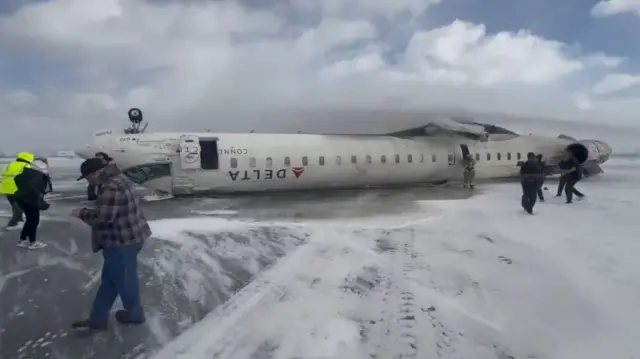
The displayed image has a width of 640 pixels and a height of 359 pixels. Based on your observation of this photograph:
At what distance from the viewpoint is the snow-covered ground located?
9.96 ft

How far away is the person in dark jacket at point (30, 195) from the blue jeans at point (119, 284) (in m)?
2.27

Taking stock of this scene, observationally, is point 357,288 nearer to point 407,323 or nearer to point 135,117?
point 407,323

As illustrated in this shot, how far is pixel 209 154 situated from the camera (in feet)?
33.9

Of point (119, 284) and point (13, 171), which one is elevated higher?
point (13, 171)

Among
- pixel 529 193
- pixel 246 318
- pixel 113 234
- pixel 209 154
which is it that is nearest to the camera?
pixel 113 234

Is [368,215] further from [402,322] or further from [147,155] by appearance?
[147,155]

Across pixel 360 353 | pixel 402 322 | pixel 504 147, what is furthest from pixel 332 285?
pixel 504 147

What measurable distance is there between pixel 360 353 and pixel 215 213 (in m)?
5.34

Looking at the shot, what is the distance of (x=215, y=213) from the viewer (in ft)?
25.7

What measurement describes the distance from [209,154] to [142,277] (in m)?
6.21

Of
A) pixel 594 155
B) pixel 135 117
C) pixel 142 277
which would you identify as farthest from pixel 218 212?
pixel 594 155

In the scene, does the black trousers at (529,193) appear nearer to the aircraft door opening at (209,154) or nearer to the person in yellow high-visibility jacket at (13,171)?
the aircraft door opening at (209,154)

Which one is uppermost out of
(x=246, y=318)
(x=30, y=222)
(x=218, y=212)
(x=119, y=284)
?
(x=30, y=222)

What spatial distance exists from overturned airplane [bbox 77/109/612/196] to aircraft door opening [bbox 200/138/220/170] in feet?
0.07
